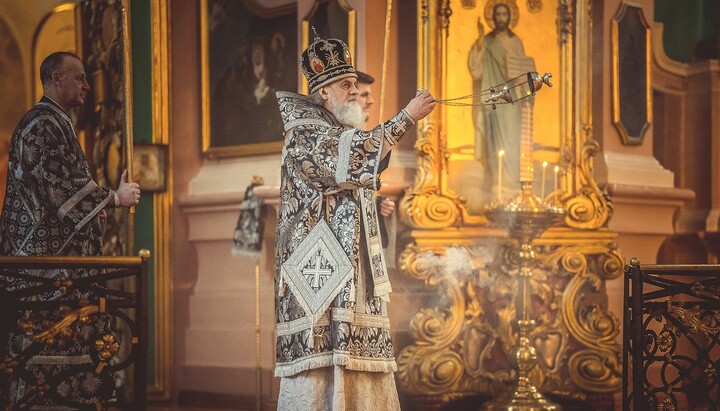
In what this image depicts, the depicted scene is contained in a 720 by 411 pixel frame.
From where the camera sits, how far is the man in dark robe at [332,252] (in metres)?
4.68

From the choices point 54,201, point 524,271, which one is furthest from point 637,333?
point 54,201

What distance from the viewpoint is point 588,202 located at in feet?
23.9

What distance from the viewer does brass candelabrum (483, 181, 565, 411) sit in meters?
6.65

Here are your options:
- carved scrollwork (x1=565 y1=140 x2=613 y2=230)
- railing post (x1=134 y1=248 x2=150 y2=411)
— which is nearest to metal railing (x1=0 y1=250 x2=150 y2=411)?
railing post (x1=134 y1=248 x2=150 y2=411)

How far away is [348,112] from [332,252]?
2.27 feet

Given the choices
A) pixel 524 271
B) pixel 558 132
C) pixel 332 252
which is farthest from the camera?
pixel 558 132

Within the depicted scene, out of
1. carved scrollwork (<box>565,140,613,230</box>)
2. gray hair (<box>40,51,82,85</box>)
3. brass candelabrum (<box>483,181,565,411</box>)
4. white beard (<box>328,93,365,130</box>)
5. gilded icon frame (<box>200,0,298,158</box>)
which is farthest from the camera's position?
gilded icon frame (<box>200,0,298,158</box>)

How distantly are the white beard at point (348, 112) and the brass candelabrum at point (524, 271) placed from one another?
2.03m

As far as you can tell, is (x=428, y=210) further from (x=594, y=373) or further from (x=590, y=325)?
(x=594, y=373)

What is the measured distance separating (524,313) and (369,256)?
7.37 feet

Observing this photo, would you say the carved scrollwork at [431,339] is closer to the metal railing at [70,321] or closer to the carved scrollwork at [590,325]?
the carved scrollwork at [590,325]

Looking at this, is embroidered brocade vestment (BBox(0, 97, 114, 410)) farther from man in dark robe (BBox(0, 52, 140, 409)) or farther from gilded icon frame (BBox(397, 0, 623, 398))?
gilded icon frame (BBox(397, 0, 623, 398))

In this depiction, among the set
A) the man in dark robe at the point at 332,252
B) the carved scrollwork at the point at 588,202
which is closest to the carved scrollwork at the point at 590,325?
the carved scrollwork at the point at 588,202

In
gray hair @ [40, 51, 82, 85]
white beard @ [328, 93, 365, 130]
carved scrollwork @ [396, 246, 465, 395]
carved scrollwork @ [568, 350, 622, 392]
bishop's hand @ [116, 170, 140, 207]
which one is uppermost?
gray hair @ [40, 51, 82, 85]
